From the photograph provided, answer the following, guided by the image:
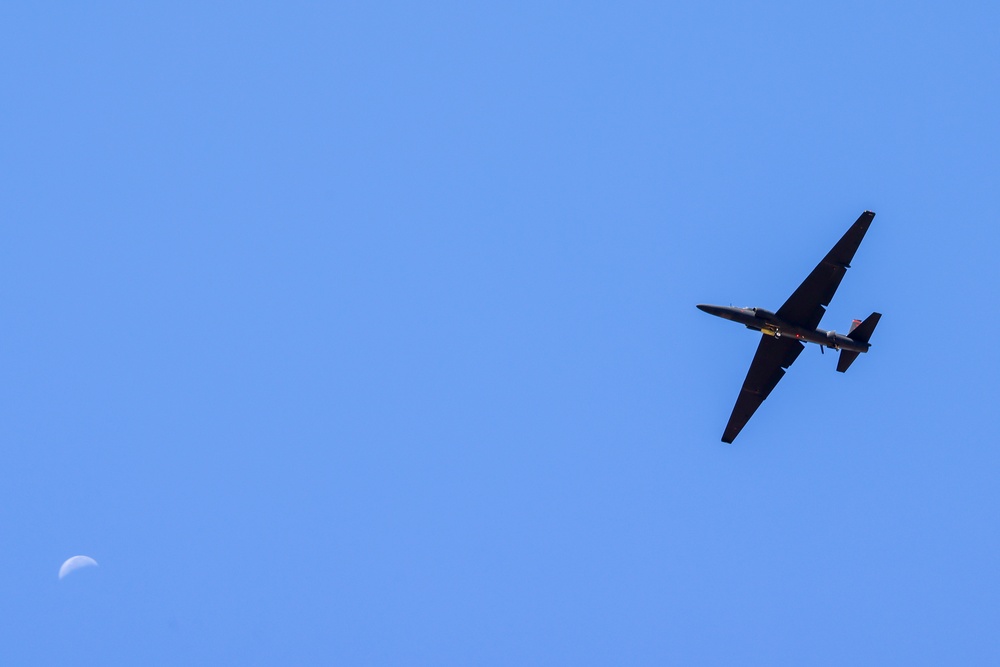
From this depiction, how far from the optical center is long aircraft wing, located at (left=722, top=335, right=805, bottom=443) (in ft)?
254

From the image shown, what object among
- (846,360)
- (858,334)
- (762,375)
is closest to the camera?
(858,334)

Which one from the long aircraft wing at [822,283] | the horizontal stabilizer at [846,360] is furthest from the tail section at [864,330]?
the long aircraft wing at [822,283]

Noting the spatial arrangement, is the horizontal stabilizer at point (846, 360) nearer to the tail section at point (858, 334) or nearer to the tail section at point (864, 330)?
the tail section at point (858, 334)

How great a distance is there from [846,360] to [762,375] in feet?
22.4

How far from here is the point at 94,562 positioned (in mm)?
88812

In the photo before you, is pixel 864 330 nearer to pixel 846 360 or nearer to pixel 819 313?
pixel 846 360

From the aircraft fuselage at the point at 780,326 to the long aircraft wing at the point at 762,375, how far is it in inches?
118

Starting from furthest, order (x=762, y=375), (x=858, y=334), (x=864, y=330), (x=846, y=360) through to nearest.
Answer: (x=762, y=375) → (x=846, y=360) → (x=858, y=334) → (x=864, y=330)

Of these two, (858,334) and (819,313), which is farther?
(819,313)

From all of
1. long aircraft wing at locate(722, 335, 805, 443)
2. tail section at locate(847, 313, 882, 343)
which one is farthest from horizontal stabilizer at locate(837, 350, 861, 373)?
long aircraft wing at locate(722, 335, 805, 443)

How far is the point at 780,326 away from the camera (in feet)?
242

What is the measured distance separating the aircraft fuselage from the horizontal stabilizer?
13.4 inches

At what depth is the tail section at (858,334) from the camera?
235 feet

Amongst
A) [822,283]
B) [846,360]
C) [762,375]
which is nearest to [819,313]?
[822,283]
